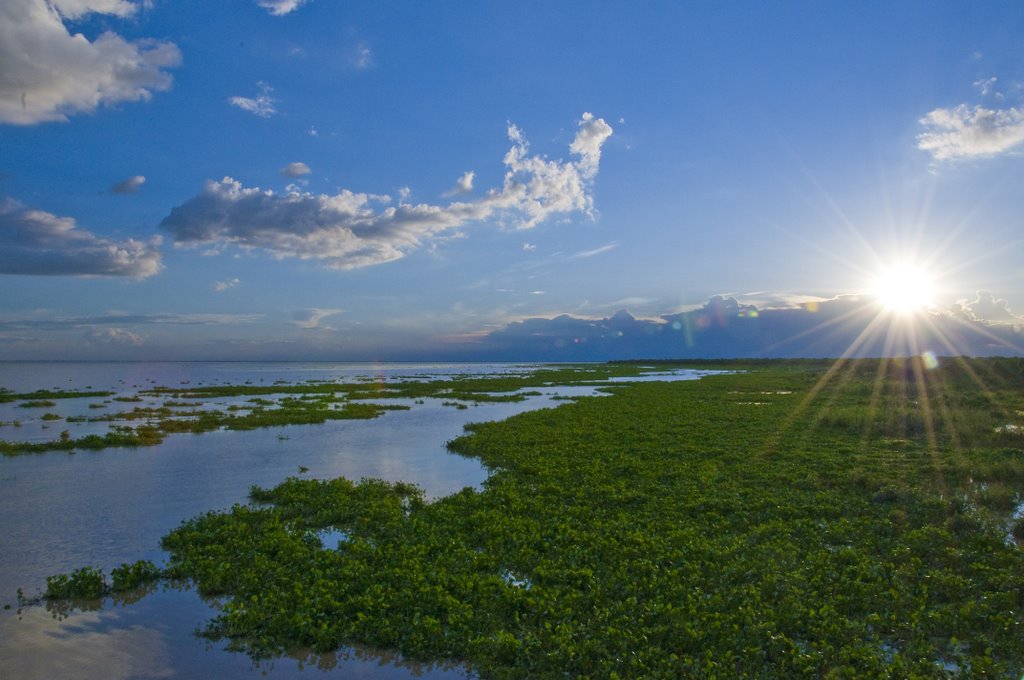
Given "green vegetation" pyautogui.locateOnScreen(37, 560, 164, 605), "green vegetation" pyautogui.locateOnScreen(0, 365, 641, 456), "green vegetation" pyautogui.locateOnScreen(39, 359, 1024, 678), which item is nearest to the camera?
"green vegetation" pyautogui.locateOnScreen(39, 359, 1024, 678)

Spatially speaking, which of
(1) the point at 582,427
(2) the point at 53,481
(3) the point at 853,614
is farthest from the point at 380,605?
(1) the point at 582,427

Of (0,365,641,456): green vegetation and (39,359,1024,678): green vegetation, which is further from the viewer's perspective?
(0,365,641,456): green vegetation

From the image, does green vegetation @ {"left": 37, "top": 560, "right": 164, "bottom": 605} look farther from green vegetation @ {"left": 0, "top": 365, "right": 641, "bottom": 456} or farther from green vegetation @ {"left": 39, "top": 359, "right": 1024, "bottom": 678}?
green vegetation @ {"left": 0, "top": 365, "right": 641, "bottom": 456}

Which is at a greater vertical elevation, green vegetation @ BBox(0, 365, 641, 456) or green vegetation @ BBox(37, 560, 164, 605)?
green vegetation @ BBox(0, 365, 641, 456)

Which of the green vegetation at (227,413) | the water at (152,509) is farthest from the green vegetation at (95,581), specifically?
the green vegetation at (227,413)

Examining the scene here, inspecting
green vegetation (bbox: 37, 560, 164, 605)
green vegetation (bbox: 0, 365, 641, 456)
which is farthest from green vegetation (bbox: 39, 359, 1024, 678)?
green vegetation (bbox: 0, 365, 641, 456)

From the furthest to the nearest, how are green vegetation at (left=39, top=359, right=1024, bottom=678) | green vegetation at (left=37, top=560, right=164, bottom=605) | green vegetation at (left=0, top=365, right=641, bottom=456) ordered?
1. green vegetation at (left=0, top=365, right=641, bottom=456)
2. green vegetation at (left=37, top=560, right=164, bottom=605)
3. green vegetation at (left=39, top=359, right=1024, bottom=678)

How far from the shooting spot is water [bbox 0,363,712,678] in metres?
9.08

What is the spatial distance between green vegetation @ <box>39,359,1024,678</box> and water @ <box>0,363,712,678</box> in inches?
24.6

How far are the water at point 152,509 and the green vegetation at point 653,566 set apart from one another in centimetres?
63

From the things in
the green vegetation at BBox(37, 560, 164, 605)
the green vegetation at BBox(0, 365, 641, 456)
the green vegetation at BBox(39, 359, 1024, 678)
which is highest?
the green vegetation at BBox(0, 365, 641, 456)

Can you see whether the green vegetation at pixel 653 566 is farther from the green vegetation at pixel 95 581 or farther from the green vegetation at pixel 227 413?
the green vegetation at pixel 227 413

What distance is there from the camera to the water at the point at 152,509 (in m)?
9.08

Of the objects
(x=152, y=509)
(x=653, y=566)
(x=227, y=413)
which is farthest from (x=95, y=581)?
(x=227, y=413)
